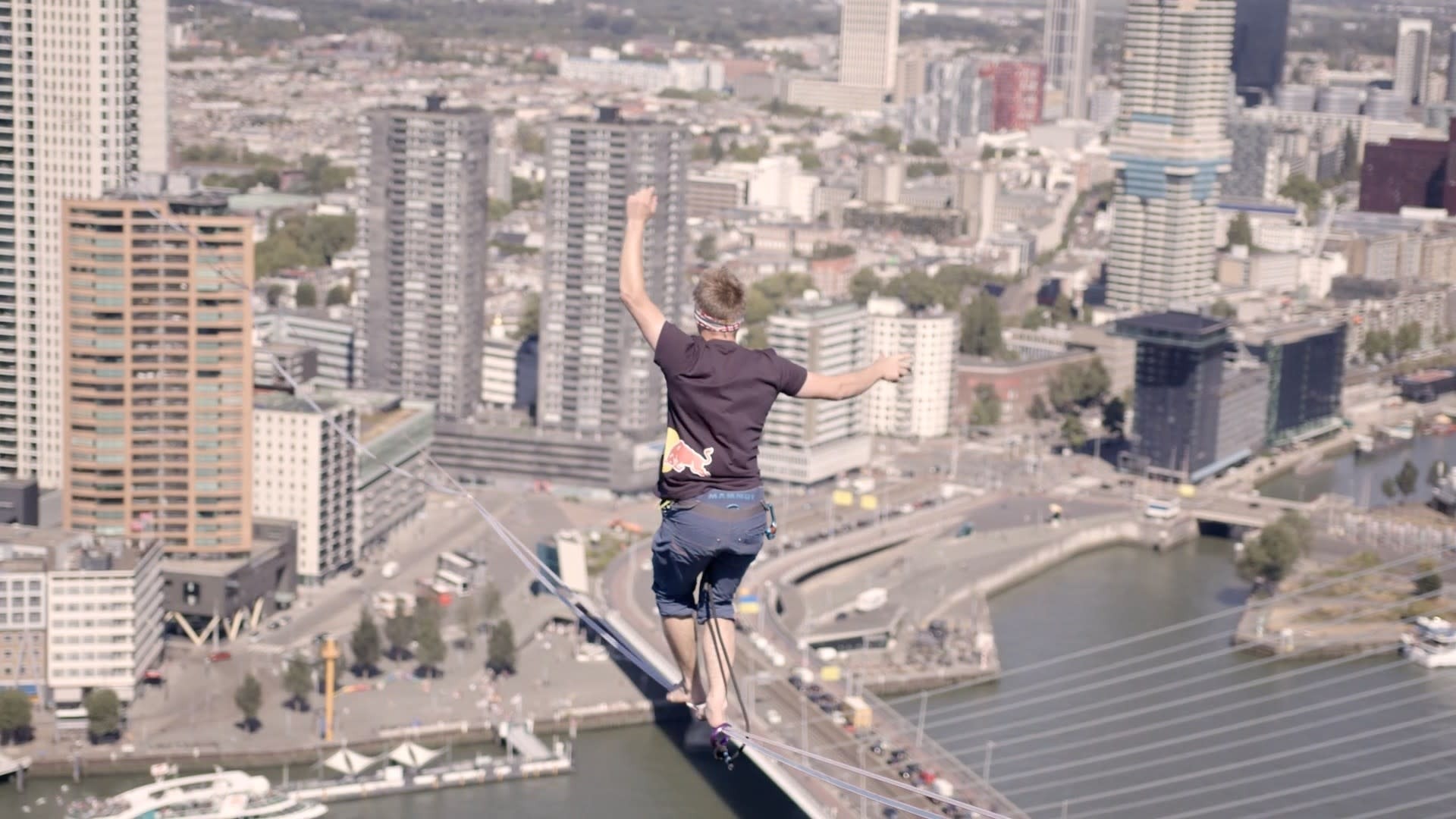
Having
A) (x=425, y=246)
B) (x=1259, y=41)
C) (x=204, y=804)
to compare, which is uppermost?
(x=1259, y=41)

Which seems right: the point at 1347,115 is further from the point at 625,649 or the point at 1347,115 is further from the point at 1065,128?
the point at 625,649

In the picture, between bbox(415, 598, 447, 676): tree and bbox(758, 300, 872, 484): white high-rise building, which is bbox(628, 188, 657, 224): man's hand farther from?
bbox(758, 300, 872, 484): white high-rise building

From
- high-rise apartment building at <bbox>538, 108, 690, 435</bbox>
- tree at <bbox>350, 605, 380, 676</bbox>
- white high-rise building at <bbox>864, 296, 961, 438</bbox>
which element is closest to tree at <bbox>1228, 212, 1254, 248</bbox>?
white high-rise building at <bbox>864, 296, 961, 438</bbox>

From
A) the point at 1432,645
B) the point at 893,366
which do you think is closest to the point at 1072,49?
the point at 1432,645

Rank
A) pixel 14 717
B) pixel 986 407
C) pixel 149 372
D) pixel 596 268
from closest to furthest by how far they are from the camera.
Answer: pixel 14 717 → pixel 149 372 → pixel 596 268 → pixel 986 407

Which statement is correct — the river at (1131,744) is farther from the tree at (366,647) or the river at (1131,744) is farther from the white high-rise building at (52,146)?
the white high-rise building at (52,146)

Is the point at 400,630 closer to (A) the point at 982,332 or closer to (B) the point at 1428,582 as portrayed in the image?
(B) the point at 1428,582
